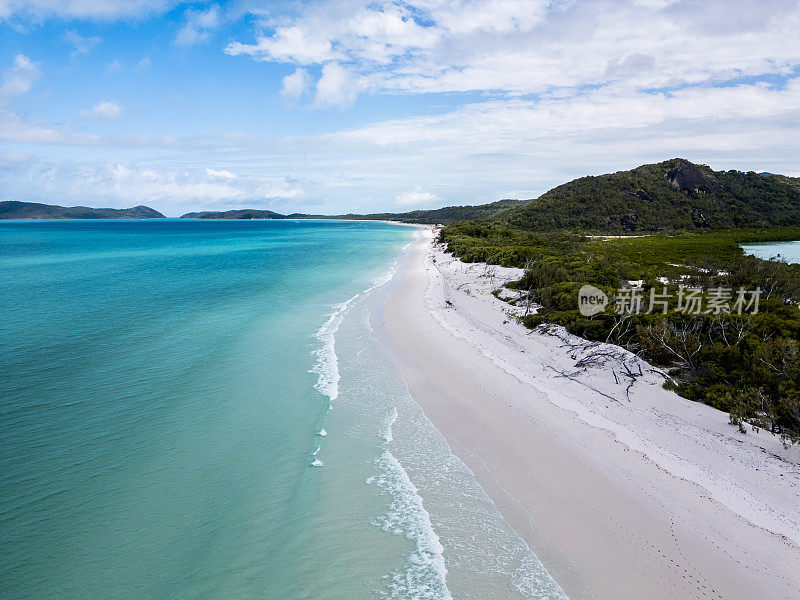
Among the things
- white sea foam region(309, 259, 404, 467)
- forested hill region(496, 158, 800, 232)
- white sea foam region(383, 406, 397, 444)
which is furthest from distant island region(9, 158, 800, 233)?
white sea foam region(383, 406, 397, 444)

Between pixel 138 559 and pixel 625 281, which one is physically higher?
pixel 625 281

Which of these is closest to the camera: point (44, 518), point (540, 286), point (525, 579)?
point (525, 579)

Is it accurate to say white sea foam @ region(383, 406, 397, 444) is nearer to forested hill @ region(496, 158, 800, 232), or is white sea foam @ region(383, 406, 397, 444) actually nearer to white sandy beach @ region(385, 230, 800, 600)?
white sandy beach @ region(385, 230, 800, 600)

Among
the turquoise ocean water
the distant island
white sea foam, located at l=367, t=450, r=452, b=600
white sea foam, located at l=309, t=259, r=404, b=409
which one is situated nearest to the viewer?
white sea foam, located at l=367, t=450, r=452, b=600

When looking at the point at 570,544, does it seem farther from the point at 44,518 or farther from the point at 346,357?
the point at 346,357

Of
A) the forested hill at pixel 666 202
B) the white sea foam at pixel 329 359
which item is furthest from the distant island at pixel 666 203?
the white sea foam at pixel 329 359

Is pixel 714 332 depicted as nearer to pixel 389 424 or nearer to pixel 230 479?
pixel 389 424

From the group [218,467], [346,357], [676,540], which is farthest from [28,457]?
[676,540]
